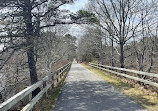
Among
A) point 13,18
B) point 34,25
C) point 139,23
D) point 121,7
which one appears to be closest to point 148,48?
point 139,23

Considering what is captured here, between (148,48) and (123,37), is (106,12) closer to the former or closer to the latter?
(123,37)

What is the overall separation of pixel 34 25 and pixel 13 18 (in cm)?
98

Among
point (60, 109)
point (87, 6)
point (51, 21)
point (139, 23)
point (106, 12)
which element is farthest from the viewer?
point (87, 6)

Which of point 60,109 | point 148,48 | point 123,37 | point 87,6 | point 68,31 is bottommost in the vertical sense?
point 60,109

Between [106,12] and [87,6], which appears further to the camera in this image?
[87,6]

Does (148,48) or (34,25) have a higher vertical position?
(34,25)

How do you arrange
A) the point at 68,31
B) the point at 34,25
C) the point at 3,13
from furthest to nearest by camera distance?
the point at 68,31 < the point at 34,25 < the point at 3,13

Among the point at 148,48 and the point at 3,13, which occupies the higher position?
the point at 3,13

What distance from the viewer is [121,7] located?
11.3m

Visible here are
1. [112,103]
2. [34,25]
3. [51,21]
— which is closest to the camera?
[112,103]

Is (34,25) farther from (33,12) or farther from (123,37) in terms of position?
(123,37)

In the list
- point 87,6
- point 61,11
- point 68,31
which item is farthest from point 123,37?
point 68,31

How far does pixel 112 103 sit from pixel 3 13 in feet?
18.6

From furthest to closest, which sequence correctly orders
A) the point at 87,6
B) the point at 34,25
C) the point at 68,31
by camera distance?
the point at 68,31 → the point at 87,6 → the point at 34,25
